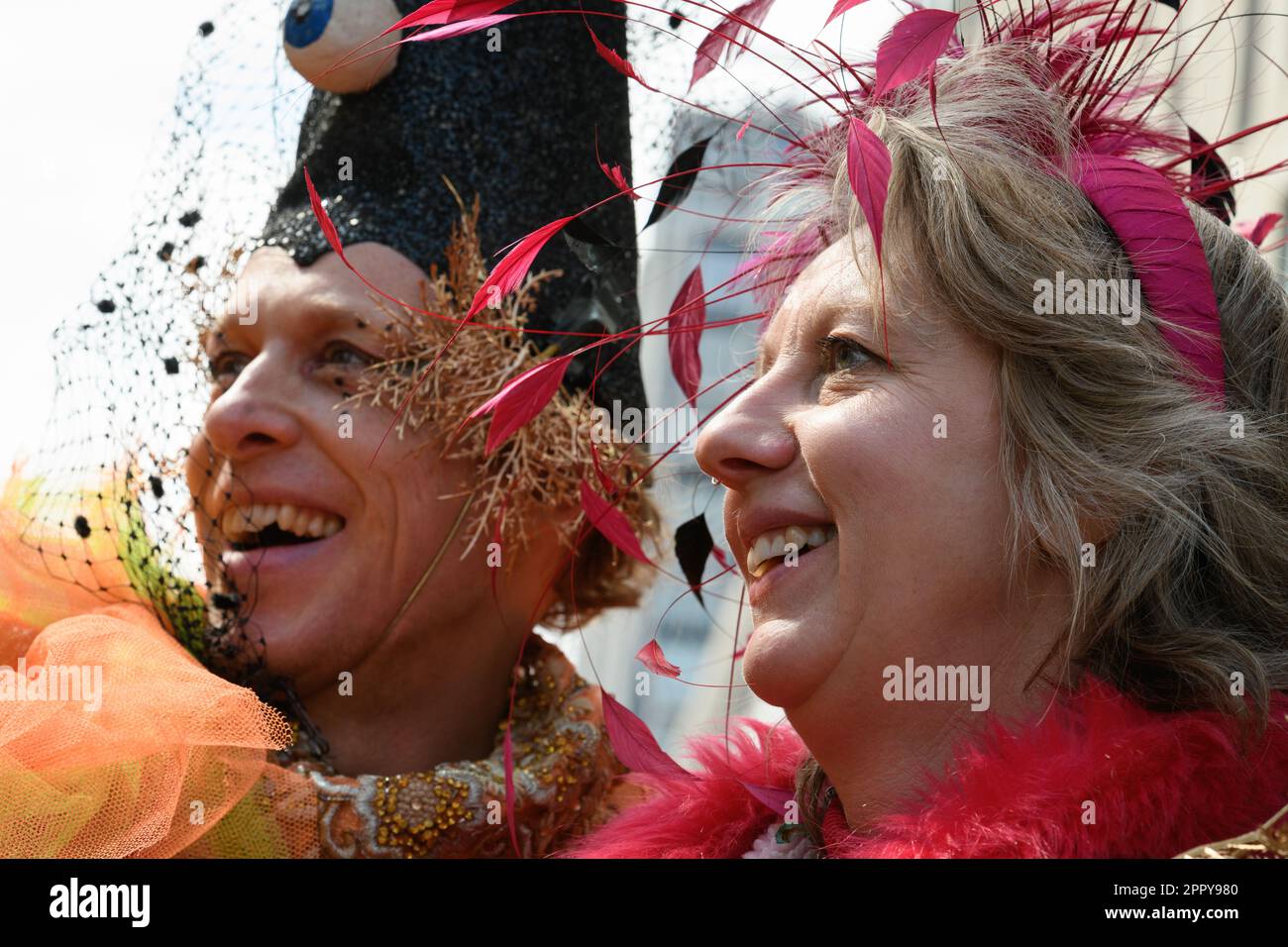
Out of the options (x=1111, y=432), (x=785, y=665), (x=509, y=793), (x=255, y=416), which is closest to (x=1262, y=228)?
(x=1111, y=432)

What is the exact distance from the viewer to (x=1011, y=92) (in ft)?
5.17

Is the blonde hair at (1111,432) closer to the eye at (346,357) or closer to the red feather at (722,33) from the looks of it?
the red feather at (722,33)

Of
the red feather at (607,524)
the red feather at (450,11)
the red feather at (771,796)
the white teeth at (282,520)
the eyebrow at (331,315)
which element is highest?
the red feather at (450,11)

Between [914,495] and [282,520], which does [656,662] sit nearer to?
[914,495]

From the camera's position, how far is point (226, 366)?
216cm

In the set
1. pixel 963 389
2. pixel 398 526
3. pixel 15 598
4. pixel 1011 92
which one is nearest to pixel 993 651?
pixel 963 389

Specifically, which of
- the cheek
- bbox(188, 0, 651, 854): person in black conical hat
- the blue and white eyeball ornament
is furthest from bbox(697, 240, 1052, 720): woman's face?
the blue and white eyeball ornament

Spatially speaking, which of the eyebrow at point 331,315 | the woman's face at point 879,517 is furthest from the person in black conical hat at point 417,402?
the woman's face at point 879,517

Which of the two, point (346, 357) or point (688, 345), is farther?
point (346, 357)

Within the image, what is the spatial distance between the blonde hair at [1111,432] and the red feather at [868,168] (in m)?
0.15

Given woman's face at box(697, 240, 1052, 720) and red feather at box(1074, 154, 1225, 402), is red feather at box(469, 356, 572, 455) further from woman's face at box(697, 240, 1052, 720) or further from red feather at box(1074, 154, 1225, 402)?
red feather at box(1074, 154, 1225, 402)

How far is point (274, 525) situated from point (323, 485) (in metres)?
0.12

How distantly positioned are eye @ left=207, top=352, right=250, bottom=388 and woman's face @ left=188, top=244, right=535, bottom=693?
65 millimetres

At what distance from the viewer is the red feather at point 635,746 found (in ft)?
5.58
